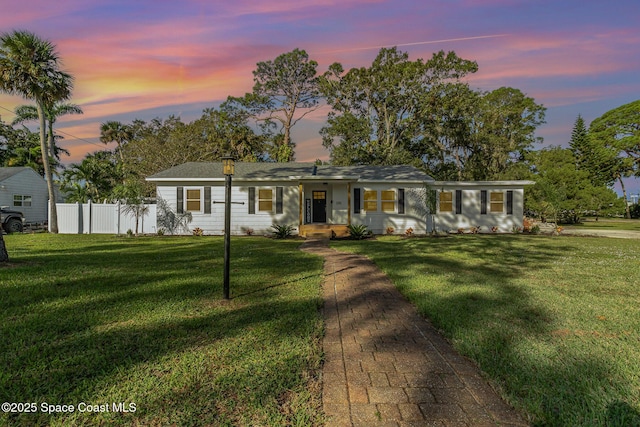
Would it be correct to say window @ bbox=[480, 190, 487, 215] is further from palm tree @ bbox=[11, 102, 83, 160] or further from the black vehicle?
palm tree @ bbox=[11, 102, 83, 160]

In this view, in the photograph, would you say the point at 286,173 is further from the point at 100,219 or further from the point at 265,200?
the point at 100,219

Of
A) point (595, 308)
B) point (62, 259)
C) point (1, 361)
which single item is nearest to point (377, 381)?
point (1, 361)

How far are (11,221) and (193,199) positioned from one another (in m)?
9.23

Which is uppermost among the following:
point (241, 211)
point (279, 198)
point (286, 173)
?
point (286, 173)

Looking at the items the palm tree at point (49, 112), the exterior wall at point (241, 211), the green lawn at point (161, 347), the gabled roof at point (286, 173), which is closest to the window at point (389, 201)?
the gabled roof at point (286, 173)

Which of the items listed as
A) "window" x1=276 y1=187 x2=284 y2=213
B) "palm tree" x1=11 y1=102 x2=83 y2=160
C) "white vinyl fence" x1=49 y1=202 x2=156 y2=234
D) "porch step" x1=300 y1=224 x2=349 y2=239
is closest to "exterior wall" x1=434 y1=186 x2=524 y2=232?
"porch step" x1=300 y1=224 x2=349 y2=239

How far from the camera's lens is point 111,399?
226cm

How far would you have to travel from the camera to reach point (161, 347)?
3.08 metres

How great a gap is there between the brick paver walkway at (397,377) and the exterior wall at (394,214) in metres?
11.3

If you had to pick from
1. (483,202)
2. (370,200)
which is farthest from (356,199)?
(483,202)

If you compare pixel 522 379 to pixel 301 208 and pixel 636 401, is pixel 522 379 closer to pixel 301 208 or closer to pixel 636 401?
pixel 636 401

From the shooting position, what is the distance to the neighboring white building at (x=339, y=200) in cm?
1536

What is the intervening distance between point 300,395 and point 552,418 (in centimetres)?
165

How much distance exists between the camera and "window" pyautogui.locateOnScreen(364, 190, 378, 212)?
51.6ft
